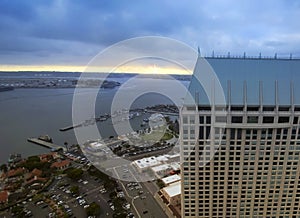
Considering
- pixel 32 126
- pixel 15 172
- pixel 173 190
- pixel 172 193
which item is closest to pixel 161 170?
pixel 173 190

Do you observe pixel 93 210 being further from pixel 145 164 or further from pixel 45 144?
pixel 45 144

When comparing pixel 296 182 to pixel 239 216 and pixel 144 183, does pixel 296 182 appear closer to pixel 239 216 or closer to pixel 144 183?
pixel 239 216

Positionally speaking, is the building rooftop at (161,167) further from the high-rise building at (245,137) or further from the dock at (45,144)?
the dock at (45,144)

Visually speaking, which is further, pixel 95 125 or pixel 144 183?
pixel 95 125

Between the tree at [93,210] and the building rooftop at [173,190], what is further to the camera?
the building rooftop at [173,190]

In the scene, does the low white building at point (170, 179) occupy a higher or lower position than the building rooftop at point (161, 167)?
lower

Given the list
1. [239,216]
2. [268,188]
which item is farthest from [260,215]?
[268,188]

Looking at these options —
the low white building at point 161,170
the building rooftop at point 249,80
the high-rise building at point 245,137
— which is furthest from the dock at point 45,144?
the building rooftop at point 249,80
